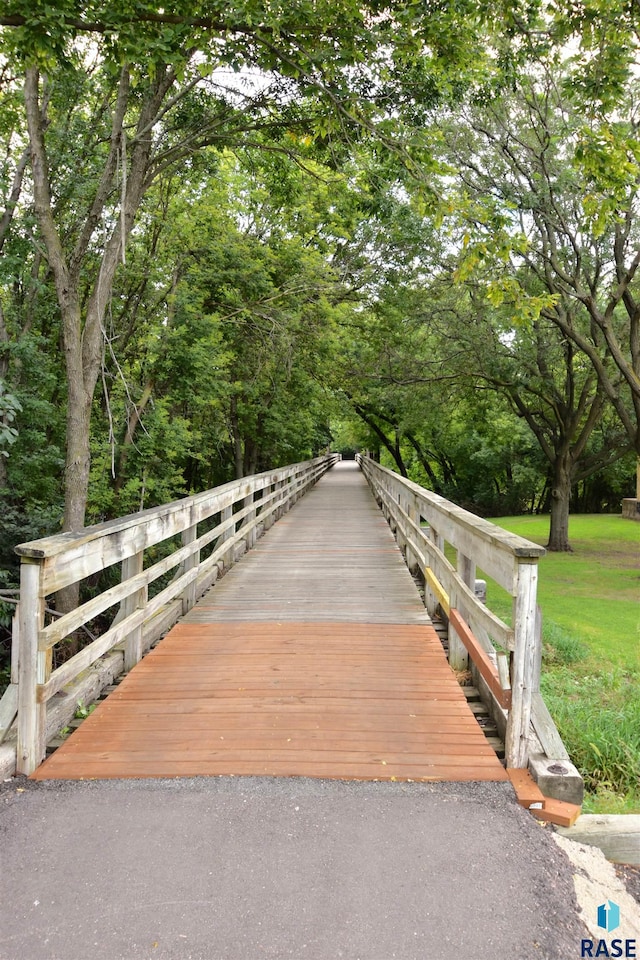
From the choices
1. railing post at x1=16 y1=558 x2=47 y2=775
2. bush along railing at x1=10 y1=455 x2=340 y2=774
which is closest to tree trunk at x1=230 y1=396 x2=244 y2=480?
bush along railing at x1=10 y1=455 x2=340 y2=774

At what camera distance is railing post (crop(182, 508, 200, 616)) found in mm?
5539

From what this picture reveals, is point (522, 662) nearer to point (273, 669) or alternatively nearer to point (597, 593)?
point (273, 669)

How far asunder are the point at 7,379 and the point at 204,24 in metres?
5.41

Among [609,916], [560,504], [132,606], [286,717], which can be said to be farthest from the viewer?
Result: [560,504]

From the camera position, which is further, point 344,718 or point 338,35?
point 338,35

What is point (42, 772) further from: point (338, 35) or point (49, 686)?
point (338, 35)

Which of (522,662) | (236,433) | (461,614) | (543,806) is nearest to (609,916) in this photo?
(543,806)

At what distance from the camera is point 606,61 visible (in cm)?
629

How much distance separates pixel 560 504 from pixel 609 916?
1737 cm

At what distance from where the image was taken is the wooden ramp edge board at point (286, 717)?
298 centimetres

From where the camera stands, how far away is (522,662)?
115 inches

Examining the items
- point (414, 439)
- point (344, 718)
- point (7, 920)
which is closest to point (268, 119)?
point (344, 718)

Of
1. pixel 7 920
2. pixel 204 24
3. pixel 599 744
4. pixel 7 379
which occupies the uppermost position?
pixel 204 24

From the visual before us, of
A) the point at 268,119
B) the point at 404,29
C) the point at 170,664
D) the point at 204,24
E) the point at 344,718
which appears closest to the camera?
the point at 344,718
